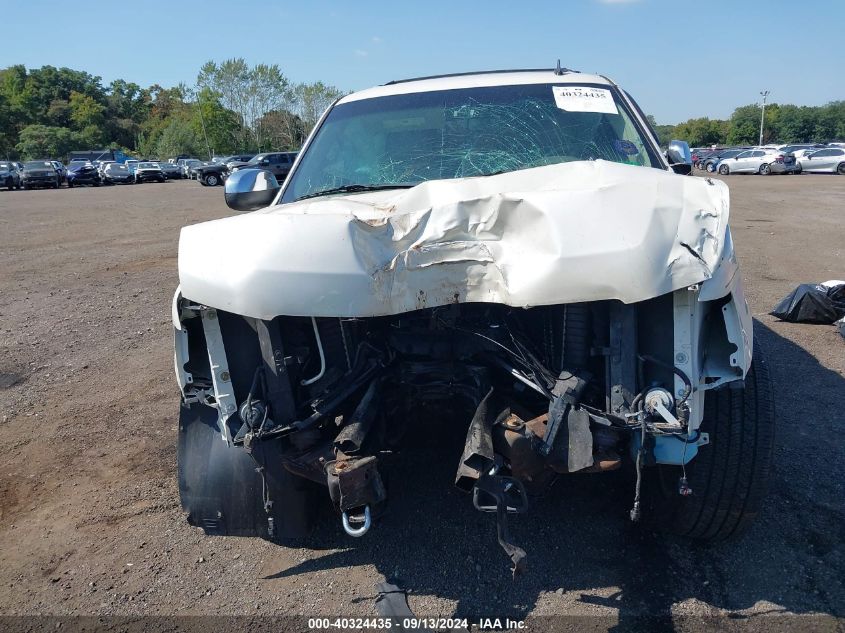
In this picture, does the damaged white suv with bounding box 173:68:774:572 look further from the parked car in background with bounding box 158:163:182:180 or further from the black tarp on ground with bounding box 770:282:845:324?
the parked car in background with bounding box 158:163:182:180

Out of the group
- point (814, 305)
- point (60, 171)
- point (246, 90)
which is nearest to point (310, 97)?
point (246, 90)

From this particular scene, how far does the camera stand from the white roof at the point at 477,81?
3670mm

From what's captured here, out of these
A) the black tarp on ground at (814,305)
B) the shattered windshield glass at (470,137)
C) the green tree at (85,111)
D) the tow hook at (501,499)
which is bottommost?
the black tarp on ground at (814,305)

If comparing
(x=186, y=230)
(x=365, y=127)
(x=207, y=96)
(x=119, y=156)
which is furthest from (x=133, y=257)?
(x=207, y=96)

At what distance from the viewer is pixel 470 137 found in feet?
11.1

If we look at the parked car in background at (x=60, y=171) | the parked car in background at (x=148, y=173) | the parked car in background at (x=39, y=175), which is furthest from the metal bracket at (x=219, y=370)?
the parked car in background at (x=148, y=173)

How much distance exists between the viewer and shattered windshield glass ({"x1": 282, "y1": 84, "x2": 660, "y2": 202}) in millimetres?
3238

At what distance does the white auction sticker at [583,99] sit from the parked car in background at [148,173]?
43002 millimetres

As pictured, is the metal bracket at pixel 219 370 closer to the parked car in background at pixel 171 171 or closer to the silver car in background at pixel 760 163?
the silver car in background at pixel 760 163

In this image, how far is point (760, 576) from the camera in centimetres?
255

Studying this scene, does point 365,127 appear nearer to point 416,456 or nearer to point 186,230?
point 186,230

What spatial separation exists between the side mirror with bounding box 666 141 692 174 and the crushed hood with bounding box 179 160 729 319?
1.42 meters

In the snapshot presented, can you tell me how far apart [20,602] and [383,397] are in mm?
1698

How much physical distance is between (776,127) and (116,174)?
86.3 meters
